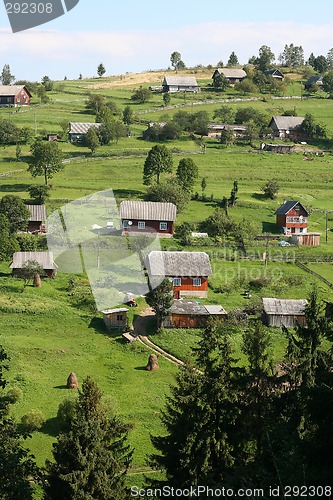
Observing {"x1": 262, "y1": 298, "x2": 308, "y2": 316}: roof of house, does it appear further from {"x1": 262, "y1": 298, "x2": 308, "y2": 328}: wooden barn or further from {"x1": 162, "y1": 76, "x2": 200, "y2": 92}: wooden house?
{"x1": 162, "y1": 76, "x2": 200, "y2": 92}: wooden house

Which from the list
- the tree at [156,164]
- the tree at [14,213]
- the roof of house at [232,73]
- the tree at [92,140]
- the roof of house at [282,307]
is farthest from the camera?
the roof of house at [232,73]

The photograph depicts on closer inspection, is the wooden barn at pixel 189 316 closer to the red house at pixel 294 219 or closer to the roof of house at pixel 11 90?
the red house at pixel 294 219

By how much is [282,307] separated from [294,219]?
2227 cm

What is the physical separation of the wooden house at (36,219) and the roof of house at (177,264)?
1570 cm

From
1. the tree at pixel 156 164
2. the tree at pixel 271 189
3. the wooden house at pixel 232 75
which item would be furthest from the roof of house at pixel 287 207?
the wooden house at pixel 232 75

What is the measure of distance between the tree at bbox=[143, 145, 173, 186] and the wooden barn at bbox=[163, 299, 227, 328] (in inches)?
1224

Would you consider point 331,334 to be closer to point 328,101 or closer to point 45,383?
point 45,383

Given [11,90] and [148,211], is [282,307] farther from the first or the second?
[11,90]

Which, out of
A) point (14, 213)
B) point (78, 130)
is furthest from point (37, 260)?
point (78, 130)

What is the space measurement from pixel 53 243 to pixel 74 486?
38169 millimetres

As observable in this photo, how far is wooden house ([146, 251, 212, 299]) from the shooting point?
156ft

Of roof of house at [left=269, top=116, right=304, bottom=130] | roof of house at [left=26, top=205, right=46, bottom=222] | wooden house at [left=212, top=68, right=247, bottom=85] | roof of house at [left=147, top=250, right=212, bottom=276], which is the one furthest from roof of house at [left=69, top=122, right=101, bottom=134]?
wooden house at [left=212, top=68, right=247, bottom=85]

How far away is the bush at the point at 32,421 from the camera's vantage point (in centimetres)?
2998

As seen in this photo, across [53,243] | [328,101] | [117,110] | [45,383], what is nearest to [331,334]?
[45,383]
